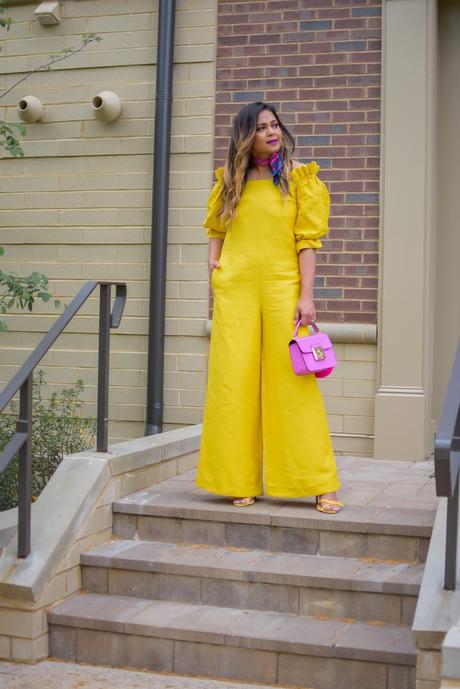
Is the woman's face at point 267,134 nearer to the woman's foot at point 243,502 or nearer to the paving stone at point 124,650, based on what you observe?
the woman's foot at point 243,502

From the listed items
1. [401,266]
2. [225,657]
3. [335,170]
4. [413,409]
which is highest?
[335,170]

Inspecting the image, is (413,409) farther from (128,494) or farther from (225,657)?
(225,657)

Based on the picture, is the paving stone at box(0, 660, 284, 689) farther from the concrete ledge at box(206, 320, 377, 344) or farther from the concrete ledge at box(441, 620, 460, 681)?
the concrete ledge at box(206, 320, 377, 344)

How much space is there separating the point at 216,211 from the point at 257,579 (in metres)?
1.75

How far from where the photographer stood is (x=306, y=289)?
4680 mm

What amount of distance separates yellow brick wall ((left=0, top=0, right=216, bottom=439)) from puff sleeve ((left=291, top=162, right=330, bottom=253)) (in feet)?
7.44

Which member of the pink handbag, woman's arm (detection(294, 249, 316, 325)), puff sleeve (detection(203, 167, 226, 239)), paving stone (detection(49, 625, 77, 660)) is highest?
puff sleeve (detection(203, 167, 226, 239))

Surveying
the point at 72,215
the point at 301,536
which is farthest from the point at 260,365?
the point at 72,215

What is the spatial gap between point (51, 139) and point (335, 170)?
82.2 inches

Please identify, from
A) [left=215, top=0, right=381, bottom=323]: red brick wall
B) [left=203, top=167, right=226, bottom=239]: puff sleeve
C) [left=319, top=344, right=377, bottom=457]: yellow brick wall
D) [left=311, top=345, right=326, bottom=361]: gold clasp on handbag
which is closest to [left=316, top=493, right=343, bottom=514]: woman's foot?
[left=311, top=345, right=326, bottom=361]: gold clasp on handbag

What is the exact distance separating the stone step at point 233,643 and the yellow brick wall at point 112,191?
9.21 feet

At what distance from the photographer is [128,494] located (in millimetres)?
5004

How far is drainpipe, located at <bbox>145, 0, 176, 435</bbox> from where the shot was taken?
689 centimetres

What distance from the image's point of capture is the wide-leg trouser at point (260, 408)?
4.63 metres
